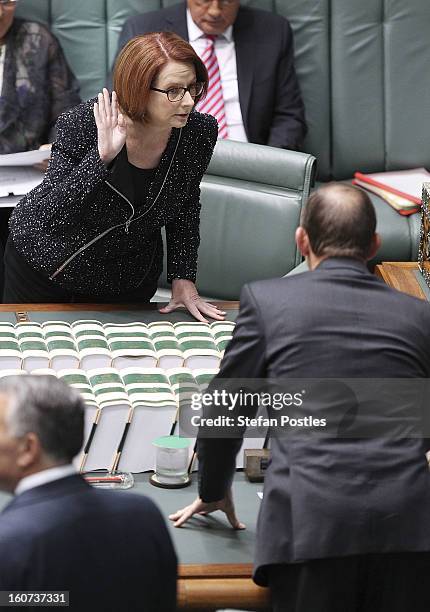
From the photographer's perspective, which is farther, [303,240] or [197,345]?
[197,345]

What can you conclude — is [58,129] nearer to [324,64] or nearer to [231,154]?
[231,154]

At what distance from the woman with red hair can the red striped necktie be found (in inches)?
61.8

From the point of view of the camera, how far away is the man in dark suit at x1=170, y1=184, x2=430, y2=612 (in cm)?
183

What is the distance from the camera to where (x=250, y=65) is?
4680 mm

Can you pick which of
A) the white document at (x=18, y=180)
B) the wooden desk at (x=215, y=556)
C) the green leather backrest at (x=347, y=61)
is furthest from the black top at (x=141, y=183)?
the green leather backrest at (x=347, y=61)

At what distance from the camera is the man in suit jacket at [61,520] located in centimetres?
157

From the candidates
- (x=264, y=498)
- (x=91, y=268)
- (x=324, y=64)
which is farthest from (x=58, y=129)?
(x=324, y=64)

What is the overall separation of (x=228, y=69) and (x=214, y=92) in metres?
0.13

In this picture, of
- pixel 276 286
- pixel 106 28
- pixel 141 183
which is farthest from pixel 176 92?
pixel 106 28

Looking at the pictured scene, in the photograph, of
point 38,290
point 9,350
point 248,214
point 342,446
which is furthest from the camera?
point 248,214

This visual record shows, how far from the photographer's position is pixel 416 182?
486 cm

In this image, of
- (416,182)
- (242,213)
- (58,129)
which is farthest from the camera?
(416,182)

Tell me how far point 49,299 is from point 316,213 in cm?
144

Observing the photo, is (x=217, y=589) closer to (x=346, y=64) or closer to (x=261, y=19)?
(x=261, y=19)
